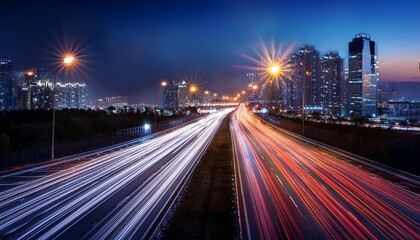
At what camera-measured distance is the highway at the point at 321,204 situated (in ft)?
38.9

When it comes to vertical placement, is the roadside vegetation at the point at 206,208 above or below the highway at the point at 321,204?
below

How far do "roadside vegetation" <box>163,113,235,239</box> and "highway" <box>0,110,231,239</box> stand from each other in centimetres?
64

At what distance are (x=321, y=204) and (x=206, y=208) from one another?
14.8 ft

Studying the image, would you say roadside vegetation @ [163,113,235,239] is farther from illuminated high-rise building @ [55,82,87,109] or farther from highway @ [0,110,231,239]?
illuminated high-rise building @ [55,82,87,109]

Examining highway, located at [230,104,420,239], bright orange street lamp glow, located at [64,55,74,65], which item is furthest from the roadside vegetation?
bright orange street lamp glow, located at [64,55,74,65]

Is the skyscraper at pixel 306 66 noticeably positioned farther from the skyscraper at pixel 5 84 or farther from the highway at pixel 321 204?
the highway at pixel 321 204

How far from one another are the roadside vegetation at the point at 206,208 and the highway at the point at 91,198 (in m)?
0.64

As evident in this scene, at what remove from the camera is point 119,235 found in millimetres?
11438

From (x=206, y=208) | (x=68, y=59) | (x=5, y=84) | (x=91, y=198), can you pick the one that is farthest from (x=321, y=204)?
(x=5, y=84)

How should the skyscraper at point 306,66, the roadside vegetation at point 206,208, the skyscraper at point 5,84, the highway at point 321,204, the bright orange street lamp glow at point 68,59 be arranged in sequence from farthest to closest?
the skyscraper at point 306,66 → the skyscraper at point 5,84 → the bright orange street lamp glow at point 68,59 → the roadside vegetation at point 206,208 → the highway at point 321,204

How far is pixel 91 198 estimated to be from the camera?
16.7 metres

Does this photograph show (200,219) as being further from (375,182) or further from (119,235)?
(375,182)

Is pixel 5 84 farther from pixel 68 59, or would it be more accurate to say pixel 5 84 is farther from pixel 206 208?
pixel 206 208

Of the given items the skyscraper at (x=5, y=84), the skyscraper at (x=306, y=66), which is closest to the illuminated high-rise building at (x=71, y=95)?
the skyscraper at (x=5, y=84)
